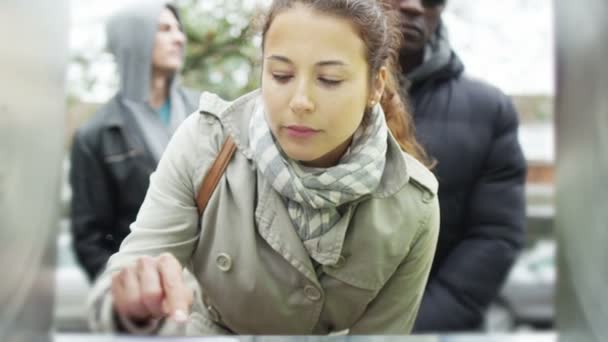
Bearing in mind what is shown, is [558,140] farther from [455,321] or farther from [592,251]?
[455,321]

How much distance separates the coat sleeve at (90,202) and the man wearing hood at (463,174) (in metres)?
0.45

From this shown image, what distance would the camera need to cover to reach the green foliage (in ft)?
3.81

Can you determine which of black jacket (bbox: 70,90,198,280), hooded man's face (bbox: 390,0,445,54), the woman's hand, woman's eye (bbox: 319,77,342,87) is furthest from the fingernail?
hooded man's face (bbox: 390,0,445,54)

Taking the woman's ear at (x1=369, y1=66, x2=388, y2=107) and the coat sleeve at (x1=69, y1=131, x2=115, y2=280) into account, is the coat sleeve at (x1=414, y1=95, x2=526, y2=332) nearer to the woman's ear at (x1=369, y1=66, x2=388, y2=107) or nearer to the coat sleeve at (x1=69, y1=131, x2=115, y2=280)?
the woman's ear at (x1=369, y1=66, x2=388, y2=107)

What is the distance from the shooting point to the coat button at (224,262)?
3.76 feet

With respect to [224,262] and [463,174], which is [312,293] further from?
[463,174]

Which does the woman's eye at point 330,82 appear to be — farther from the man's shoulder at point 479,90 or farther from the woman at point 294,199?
the man's shoulder at point 479,90

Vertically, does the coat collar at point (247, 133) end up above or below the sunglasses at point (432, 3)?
below

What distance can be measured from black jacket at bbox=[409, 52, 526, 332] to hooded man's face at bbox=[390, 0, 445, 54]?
5 cm

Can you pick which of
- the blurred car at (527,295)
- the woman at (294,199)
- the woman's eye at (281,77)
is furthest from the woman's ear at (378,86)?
the blurred car at (527,295)

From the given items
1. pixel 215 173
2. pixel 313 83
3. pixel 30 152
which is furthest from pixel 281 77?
pixel 30 152

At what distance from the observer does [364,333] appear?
47.5 inches

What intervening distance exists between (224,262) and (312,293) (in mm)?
128

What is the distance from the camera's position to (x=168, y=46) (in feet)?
3.92
